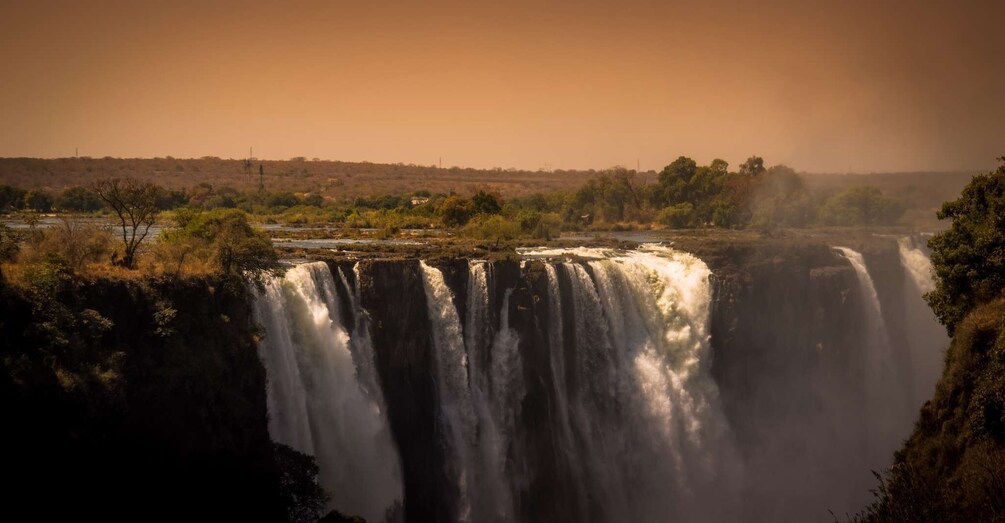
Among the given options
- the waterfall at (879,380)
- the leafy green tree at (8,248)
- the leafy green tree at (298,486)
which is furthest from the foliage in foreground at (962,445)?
the leafy green tree at (8,248)

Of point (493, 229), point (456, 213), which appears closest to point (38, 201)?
point (456, 213)

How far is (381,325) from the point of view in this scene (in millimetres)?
28047

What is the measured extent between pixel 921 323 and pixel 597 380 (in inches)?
802

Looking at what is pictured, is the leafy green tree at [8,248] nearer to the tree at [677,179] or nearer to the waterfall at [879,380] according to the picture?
the waterfall at [879,380]

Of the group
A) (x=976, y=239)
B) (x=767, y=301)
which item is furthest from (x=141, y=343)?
(x=767, y=301)

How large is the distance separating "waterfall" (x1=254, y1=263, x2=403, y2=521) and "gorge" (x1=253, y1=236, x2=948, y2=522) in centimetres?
5

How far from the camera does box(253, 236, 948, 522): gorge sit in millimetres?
26453

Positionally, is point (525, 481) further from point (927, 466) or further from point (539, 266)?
point (927, 466)

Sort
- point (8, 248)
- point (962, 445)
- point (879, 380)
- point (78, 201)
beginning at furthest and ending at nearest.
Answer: point (78, 201) → point (879, 380) → point (962, 445) → point (8, 248)

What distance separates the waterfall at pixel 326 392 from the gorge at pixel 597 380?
0.18 feet

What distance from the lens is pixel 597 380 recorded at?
32.8 meters

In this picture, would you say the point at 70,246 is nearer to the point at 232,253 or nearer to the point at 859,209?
the point at 232,253

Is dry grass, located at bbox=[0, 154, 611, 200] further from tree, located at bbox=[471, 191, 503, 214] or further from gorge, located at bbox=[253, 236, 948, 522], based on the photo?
gorge, located at bbox=[253, 236, 948, 522]

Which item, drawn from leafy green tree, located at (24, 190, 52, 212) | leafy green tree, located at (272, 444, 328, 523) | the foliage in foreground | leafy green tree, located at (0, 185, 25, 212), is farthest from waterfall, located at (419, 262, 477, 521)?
leafy green tree, located at (24, 190, 52, 212)
